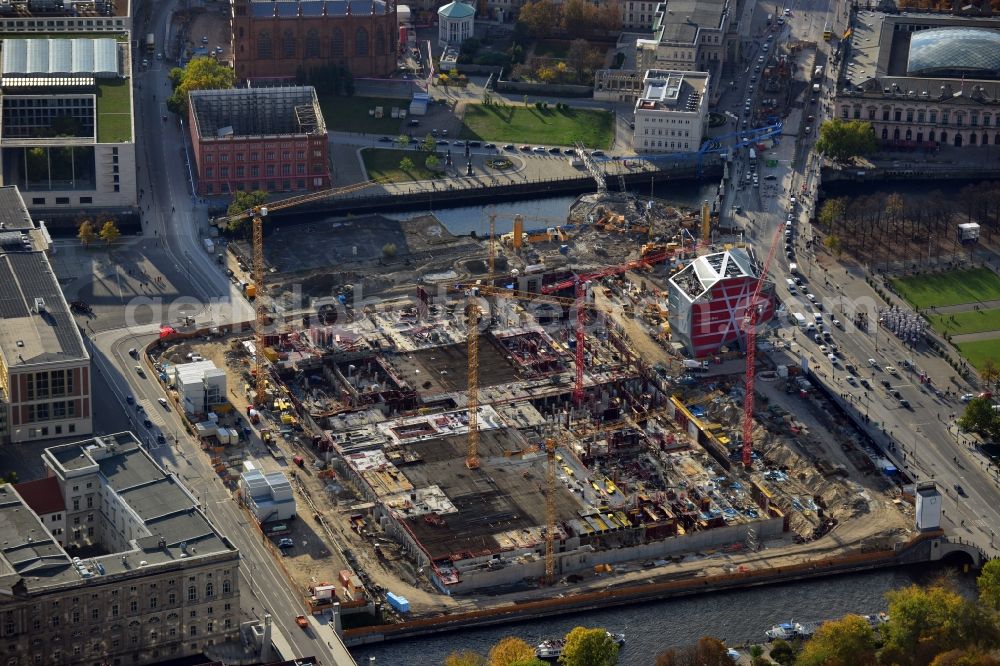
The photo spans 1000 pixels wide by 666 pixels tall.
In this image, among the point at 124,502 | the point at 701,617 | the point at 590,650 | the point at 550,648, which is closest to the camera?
the point at 590,650

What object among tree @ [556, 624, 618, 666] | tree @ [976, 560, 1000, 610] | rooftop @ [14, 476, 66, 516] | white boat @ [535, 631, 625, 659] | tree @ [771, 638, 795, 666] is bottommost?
white boat @ [535, 631, 625, 659]

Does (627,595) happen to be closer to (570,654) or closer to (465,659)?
(570,654)

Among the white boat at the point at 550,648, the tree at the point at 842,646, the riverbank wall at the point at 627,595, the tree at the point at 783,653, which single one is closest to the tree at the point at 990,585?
the riverbank wall at the point at 627,595

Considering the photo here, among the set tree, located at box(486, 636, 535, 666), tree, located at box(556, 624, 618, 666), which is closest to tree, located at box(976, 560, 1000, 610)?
tree, located at box(556, 624, 618, 666)

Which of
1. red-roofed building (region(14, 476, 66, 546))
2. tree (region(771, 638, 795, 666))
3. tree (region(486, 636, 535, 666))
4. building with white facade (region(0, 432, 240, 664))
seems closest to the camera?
building with white facade (region(0, 432, 240, 664))

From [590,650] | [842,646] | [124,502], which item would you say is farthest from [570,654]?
[124,502]

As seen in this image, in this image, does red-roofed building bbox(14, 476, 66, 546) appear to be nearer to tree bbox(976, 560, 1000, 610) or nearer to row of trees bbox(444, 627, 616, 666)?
row of trees bbox(444, 627, 616, 666)

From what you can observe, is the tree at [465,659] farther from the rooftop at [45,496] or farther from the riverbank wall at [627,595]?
the rooftop at [45,496]
